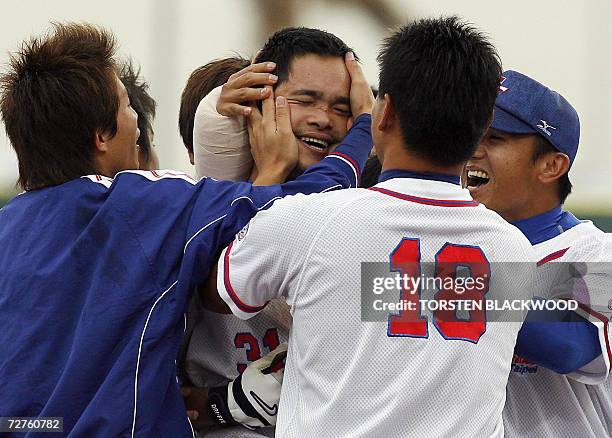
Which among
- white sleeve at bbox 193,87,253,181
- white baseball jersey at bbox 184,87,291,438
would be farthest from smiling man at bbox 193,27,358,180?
white baseball jersey at bbox 184,87,291,438

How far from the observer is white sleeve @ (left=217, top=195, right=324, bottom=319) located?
4.97 ft

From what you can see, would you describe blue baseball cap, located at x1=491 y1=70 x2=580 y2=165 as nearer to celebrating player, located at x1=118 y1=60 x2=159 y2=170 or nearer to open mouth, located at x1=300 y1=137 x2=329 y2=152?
open mouth, located at x1=300 y1=137 x2=329 y2=152

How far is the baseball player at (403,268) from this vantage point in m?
1.49

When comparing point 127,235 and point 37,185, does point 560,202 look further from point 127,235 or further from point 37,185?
point 37,185

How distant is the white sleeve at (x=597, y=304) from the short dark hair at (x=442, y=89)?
18.3 inches

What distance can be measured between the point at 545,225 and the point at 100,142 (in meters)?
0.97

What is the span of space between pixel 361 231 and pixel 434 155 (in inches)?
7.3

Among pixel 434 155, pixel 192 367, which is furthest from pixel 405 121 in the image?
pixel 192 367

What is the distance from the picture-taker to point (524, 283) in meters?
1.64

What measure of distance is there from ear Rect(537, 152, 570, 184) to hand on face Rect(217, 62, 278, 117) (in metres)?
0.64

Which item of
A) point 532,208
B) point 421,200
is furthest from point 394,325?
point 532,208

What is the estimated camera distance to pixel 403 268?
60.7 inches

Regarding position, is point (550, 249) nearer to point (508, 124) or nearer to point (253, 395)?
point (508, 124)

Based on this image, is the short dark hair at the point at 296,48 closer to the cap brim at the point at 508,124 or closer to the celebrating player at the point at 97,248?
the celebrating player at the point at 97,248
